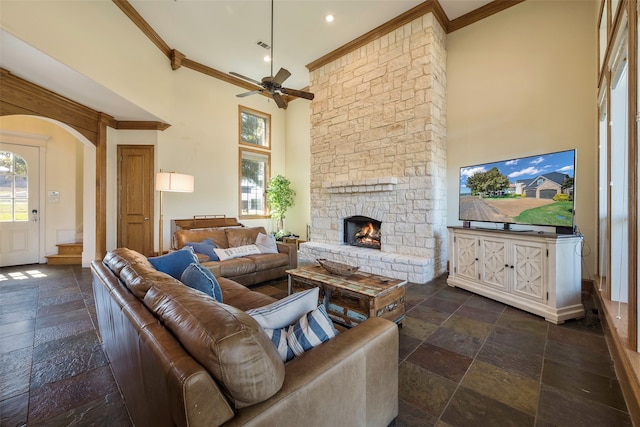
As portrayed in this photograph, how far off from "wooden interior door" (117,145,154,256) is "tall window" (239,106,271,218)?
1.90m

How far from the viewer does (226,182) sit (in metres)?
6.03

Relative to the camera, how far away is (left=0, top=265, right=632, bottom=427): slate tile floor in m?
1.48

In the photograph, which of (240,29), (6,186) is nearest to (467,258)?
(240,29)

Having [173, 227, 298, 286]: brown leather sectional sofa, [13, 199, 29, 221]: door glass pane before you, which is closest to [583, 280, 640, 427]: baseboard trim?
[173, 227, 298, 286]: brown leather sectional sofa

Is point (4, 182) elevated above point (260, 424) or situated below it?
above

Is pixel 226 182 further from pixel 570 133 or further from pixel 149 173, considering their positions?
pixel 570 133

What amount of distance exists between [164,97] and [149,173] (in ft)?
4.65

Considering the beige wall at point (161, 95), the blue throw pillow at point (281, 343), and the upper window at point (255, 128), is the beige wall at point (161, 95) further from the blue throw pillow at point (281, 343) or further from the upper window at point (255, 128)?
the blue throw pillow at point (281, 343)

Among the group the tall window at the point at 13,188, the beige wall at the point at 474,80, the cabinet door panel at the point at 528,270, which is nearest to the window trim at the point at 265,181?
the beige wall at the point at 474,80

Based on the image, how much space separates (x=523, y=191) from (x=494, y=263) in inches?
34.8

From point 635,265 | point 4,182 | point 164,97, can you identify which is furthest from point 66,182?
point 635,265

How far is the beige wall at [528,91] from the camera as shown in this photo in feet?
10.6

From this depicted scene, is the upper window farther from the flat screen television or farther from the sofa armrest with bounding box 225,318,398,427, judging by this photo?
the sofa armrest with bounding box 225,318,398,427

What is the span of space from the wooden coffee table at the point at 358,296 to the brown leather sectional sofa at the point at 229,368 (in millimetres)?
911
